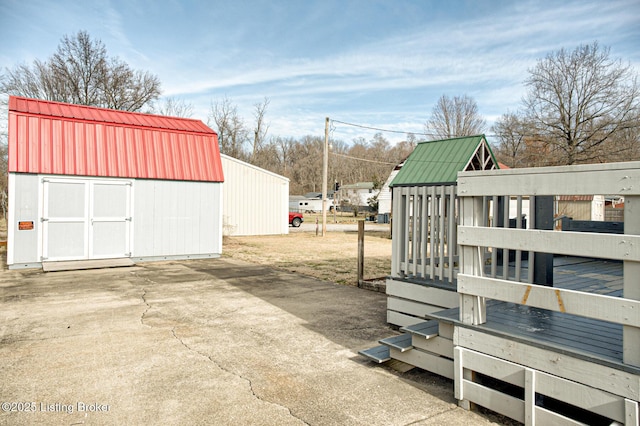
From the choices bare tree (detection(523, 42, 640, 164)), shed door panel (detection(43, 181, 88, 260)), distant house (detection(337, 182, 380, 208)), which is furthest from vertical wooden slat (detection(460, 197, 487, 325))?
distant house (detection(337, 182, 380, 208))

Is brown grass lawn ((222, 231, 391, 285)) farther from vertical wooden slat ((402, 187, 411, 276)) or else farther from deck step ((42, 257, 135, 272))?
vertical wooden slat ((402, 187, 411, 276))

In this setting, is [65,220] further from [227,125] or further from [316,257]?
[227,125]

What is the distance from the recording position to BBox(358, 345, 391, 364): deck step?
3.88m

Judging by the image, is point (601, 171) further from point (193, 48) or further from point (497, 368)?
point (193, 48)

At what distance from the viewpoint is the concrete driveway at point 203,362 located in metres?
3.01

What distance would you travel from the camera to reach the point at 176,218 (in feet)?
37.8

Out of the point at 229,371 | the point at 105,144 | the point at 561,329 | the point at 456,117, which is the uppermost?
the point at 456,117

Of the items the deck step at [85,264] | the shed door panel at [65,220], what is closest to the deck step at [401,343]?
the deck step at [85,264]

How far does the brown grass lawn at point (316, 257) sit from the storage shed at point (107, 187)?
178 centimetres

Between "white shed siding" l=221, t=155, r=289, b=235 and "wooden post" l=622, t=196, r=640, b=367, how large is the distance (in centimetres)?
1735

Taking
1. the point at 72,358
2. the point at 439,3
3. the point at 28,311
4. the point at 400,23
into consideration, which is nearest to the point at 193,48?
the point at 400,23

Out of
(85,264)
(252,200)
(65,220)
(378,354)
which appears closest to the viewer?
(378,354)

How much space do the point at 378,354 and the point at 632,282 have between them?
2.28m

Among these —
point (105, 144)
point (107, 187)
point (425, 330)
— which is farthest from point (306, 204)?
point (425, 330)
